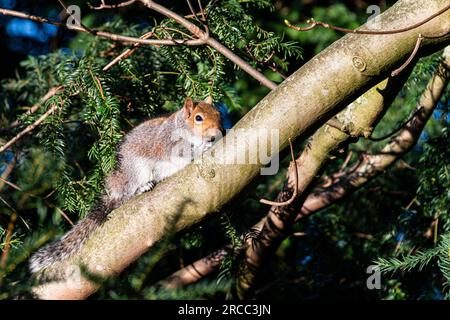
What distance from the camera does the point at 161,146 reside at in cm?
258

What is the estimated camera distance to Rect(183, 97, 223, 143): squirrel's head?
240cm

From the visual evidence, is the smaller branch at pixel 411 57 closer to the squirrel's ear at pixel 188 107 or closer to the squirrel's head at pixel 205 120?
the squirrel's ear at pixel 188 107

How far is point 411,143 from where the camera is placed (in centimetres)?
240

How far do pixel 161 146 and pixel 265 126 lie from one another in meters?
1.14

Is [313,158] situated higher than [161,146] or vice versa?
[161,146]

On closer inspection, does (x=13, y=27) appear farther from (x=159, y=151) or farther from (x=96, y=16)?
(x=159, y=151)

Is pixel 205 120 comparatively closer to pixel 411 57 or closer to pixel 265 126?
pixel 265 126

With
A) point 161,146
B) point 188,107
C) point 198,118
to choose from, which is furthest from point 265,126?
point 161,146

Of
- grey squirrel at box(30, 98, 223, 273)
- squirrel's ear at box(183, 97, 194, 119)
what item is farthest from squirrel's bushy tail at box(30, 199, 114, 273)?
squirrel's ear at box(183, 97, 194, 119)

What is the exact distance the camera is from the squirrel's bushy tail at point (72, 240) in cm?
209

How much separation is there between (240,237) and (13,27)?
7.10 ft
